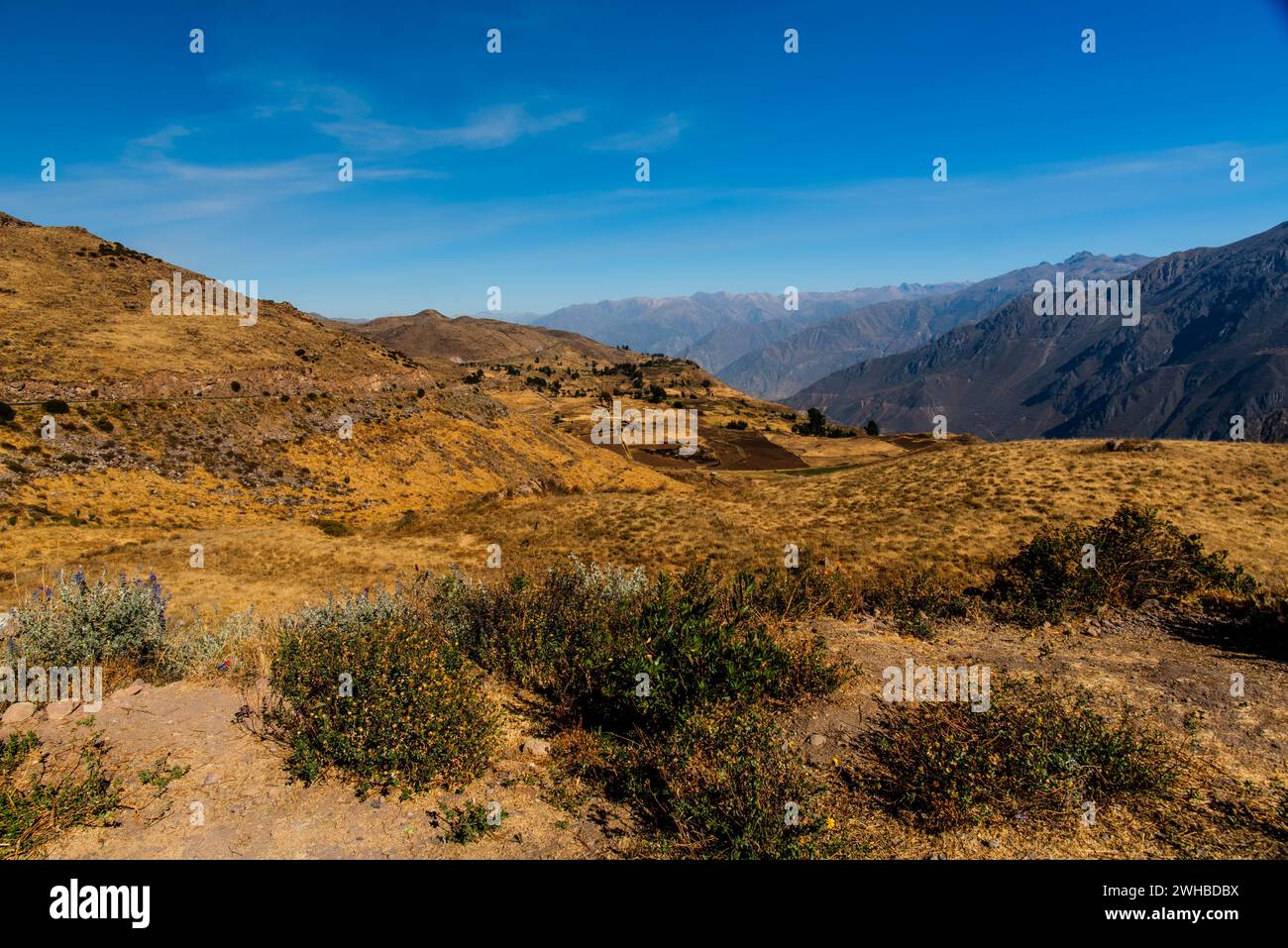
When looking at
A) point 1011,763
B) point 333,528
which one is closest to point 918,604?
point 1011,763

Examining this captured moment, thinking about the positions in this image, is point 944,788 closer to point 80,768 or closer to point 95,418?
point 80,768

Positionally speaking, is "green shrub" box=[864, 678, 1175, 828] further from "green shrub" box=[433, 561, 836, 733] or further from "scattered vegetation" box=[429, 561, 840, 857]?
"green shrub" box=[433, 561, 836, 733]

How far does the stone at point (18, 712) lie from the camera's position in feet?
21.1

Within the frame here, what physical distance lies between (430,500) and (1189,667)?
40136 mm

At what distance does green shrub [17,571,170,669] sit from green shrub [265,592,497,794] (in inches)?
114

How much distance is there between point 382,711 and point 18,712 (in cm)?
435

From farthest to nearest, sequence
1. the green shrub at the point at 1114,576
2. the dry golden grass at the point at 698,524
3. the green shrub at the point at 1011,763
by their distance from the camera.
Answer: the dry golden grass at the point at 698,524 < the green shrub at the point at 1114,576 < the green shrub at the point at 1011,763

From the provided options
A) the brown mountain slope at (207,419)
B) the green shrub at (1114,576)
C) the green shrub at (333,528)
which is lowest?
the green shrub at (333,528)

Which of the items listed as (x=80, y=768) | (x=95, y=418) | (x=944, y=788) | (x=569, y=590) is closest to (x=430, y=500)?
(x=95, y=418)

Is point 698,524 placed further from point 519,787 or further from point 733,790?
point 733,790

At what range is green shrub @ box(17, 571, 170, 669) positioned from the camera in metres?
8.06

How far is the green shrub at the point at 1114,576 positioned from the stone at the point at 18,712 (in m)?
15.2

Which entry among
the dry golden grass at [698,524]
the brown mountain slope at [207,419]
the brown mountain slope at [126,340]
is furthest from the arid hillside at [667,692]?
the brown mountain slope at [126,340]

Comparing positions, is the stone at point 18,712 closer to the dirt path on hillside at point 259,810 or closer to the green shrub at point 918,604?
the dirt path on hillside at point 259,810
